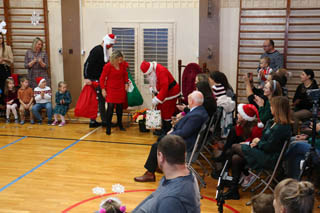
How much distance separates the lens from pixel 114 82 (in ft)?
21.7

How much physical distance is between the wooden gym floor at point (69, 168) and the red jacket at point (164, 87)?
83 cm

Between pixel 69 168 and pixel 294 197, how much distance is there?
367cm

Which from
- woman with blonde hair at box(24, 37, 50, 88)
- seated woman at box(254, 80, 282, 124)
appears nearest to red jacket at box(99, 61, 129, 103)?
woman with blonde hair at box(24, 37, 50, 88)

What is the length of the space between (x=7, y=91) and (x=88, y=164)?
10.5 ft

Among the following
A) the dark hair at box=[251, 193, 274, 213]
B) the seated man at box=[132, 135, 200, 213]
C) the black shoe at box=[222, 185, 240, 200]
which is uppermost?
the seated man at box=[132, 135, 200, 213]

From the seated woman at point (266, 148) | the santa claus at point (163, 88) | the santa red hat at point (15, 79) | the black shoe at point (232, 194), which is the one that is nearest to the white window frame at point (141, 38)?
the santa claus at point (163, 88)

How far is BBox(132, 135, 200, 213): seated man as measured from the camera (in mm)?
2119

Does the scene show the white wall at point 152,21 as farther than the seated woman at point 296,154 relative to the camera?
Yes

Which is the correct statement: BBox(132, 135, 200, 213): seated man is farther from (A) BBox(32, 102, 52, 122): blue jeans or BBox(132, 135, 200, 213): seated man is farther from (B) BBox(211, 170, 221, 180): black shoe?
(A) BBox(32, 102, 52, 122): blue jeans

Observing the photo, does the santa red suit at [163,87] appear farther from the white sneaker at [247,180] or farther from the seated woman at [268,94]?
the white sneaker at [247,180]

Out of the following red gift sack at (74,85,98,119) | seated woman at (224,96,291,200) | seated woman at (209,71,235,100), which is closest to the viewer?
seated woman at (224,96,291,200)

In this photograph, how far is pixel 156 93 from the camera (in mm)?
6312

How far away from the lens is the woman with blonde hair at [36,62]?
24.7ft

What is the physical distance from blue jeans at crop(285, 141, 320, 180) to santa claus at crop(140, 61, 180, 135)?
95.3 inches
